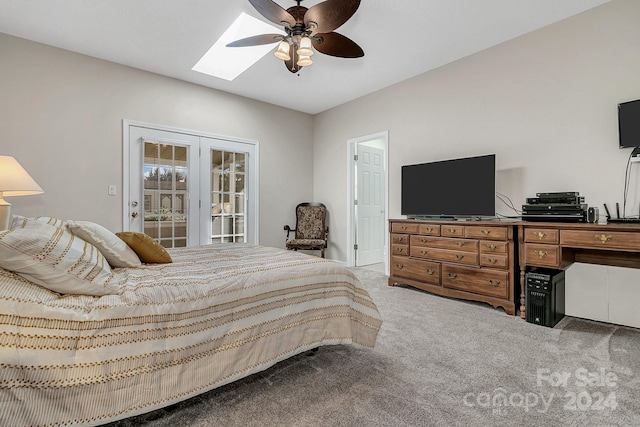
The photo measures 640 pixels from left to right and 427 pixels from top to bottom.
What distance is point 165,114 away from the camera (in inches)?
159

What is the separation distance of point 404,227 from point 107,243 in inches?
117

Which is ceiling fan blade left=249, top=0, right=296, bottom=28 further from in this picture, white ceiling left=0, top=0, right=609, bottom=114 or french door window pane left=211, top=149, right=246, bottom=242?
french door window pane left=211, top=149, right=246, bottom=242

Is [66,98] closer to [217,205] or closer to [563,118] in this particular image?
[217,205]

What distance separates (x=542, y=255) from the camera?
260cm

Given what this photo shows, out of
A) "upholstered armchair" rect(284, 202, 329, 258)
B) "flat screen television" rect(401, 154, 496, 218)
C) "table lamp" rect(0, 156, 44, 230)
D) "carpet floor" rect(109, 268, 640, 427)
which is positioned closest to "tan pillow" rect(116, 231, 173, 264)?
"carpet floor" rect(109, 268, 640, 427)

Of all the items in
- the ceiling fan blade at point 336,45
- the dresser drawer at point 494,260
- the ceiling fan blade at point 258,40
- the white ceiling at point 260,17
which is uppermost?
the white ceiling at point 260,17

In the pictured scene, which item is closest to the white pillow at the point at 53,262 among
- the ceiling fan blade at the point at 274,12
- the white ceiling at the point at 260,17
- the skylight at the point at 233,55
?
the ceiling fan blade at the point at 274,12

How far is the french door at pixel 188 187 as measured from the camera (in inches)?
152

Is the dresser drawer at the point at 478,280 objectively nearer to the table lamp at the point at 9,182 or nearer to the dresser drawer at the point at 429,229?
the dresser drawer at the point at 429,229

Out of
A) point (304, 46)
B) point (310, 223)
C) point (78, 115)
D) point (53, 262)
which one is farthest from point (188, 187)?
point (53, 262)

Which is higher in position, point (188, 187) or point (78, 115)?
point (78, 115)

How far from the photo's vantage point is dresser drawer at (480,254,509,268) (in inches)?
113

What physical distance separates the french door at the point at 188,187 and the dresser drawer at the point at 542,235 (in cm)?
363

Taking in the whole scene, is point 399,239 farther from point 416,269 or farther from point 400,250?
point 416,269
